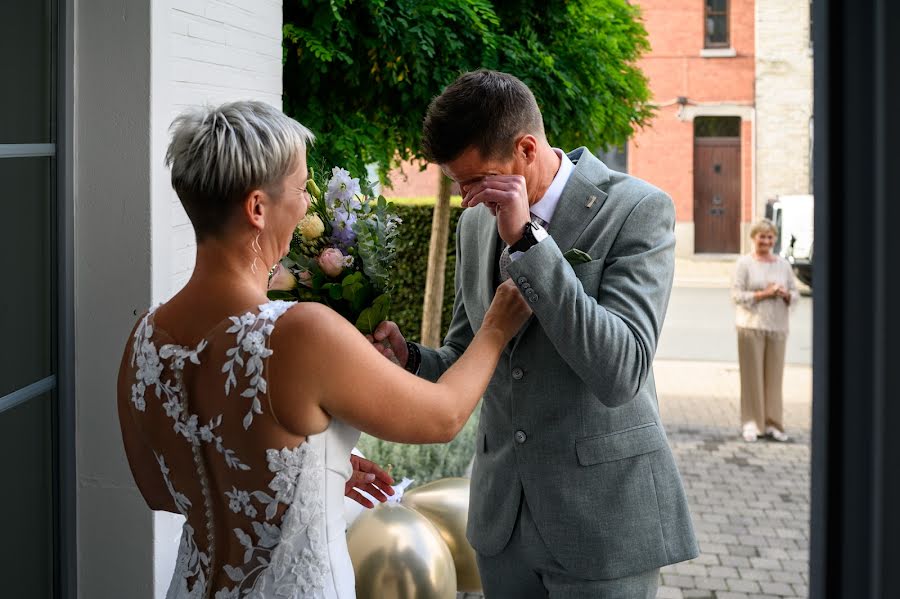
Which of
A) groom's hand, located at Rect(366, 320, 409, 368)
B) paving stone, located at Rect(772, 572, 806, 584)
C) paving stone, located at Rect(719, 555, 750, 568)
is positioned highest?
groom's hand, located at Rect(366, 320, 409, 368)

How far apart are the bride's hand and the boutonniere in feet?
0.47

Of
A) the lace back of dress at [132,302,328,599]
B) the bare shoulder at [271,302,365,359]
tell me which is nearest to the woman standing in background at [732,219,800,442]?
the lace back of dress at [132,302,328,599]

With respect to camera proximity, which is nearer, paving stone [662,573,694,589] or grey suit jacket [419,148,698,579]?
grey suit jacket [419,148,698,579]

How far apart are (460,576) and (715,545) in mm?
2325

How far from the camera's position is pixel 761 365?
8.88 m

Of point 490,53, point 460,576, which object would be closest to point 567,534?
point 460,576

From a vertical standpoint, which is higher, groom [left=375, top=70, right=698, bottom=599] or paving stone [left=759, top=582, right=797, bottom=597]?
groom [left=375, top=70, right=698, bottom=599]

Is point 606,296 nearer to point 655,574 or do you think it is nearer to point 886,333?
point 655,574

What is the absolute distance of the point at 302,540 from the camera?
2.05 metres

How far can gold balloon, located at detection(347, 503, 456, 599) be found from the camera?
4238 millimetres

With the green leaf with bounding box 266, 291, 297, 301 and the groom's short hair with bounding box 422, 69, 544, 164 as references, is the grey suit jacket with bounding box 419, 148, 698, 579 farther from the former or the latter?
the green leaf with bounding box 266, 291, 297, 301

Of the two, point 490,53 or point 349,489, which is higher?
point 490,53

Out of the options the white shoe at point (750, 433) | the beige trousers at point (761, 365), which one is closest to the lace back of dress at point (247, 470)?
the beige trousers at point (761, 365)

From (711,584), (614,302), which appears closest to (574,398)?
(614,302)
